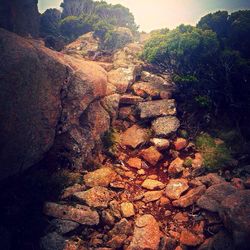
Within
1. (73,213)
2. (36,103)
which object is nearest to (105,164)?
(73,213)

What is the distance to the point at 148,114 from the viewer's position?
10.6 meters

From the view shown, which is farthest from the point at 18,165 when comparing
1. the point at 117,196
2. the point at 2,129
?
the point at 117,196

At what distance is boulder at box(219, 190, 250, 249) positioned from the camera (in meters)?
5.51

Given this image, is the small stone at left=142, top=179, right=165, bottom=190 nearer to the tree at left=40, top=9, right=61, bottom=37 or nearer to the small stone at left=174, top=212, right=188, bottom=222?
the small stone at left=174, top=212, right=188, bottom=222

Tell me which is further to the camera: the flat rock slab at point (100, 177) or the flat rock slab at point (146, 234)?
the flat rock slab at point (100, 177)

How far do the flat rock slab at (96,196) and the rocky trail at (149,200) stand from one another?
29 millimetres

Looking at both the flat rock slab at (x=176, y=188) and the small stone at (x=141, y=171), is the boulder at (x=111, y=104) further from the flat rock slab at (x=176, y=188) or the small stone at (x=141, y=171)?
the flat rock slab at (x=176, y=188)

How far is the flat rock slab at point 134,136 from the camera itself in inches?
386

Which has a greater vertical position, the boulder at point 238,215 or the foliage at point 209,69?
the foliage at point 209,69

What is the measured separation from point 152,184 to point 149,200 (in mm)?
690

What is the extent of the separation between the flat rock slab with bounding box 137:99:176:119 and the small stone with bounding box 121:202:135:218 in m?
4.35

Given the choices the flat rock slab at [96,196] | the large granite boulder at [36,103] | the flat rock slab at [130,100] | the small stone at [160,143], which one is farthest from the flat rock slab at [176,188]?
the flat rock slab at [130,100]

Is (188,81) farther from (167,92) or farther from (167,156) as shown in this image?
(167,156)

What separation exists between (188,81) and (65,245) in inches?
334
